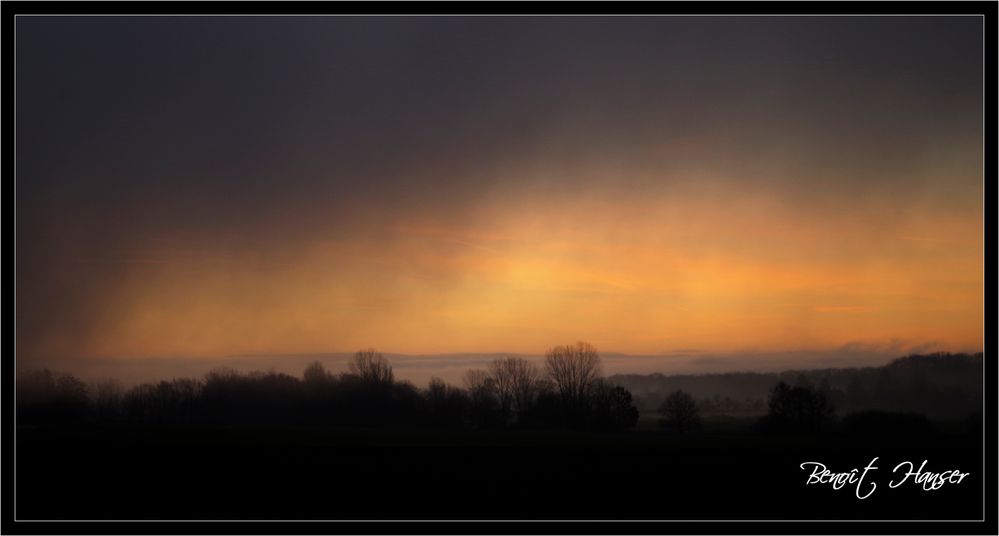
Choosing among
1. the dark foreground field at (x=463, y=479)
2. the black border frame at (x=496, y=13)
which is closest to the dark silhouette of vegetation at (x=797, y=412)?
the dark foreground field at (x=463, y=479)

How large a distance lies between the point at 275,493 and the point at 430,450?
10275 millimetres

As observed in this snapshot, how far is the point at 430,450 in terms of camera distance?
3659 cm

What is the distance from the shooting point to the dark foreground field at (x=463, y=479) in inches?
971

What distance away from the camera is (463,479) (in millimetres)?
28703

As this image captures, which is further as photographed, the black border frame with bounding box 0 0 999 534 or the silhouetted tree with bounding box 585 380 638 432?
the silhouetted tree with bounding box 585 380 638 432

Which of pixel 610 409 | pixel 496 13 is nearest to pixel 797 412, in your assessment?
pixel 610 409

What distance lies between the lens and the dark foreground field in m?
24.7

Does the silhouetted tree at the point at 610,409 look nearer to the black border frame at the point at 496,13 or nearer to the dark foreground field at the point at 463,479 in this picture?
the dark foreground field at the point at 463,479

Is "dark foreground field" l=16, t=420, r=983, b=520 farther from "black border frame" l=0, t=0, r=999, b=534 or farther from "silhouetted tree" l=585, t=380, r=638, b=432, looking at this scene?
"silhouetted tree" l=585, t=380, r=638, b=432
